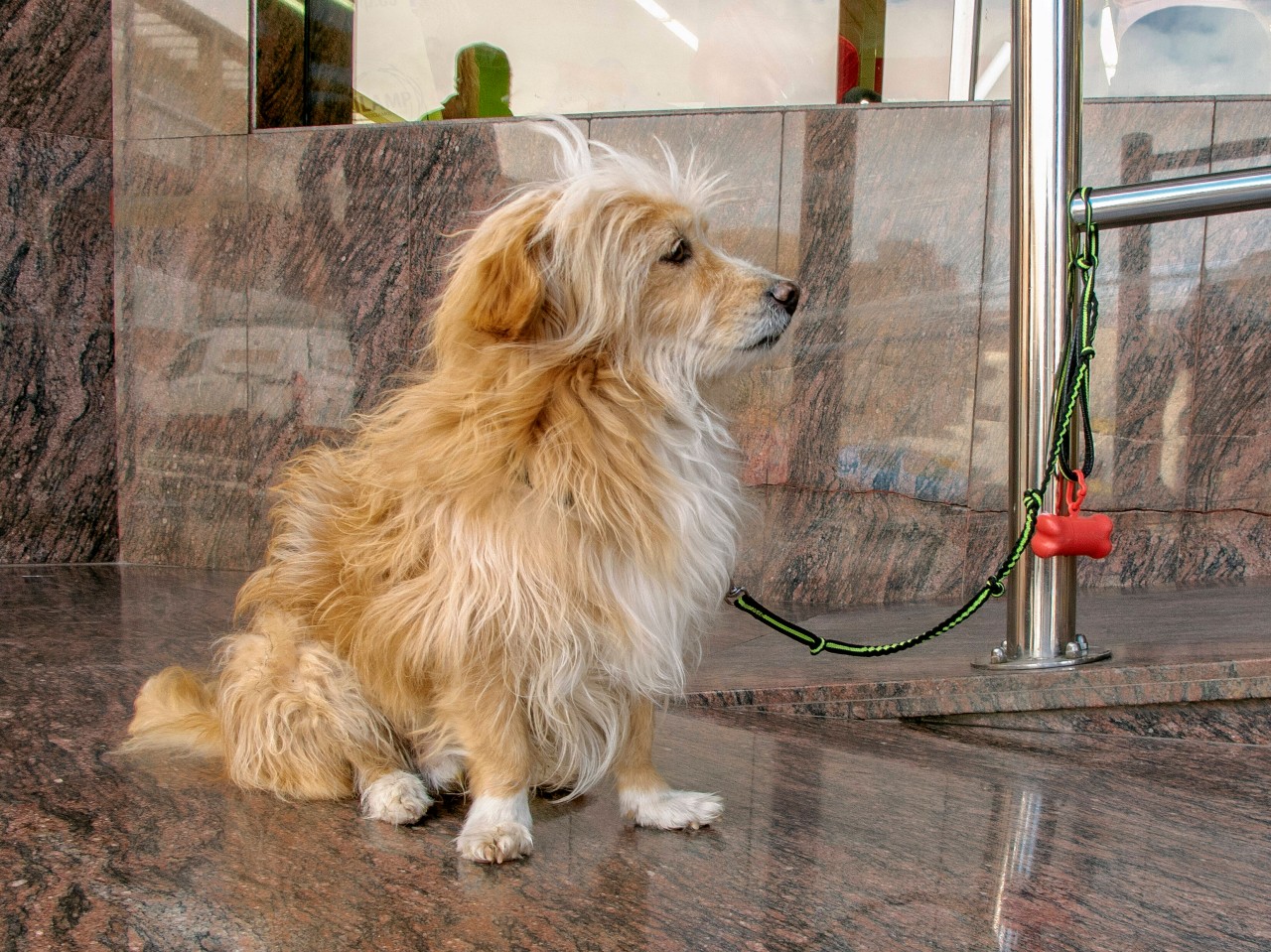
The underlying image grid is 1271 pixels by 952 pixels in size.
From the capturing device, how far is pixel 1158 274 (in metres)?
6.15

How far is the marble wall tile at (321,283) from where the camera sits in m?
7.03

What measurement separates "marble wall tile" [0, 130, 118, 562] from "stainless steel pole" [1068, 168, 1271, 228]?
625 cm

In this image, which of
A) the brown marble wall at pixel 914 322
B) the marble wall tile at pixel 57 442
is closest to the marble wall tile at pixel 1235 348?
the brown marble wall at pixel 914 322

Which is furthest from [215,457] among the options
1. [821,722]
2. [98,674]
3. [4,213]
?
[821,722]

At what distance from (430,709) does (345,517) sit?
504 mm

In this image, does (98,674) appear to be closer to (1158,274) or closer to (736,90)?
(736,90)

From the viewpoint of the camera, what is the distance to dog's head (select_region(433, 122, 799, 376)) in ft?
8.13

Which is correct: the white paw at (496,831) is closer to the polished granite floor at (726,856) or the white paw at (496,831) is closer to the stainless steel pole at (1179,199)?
the polished granite floor at (726,856)

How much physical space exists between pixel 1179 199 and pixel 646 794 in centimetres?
211

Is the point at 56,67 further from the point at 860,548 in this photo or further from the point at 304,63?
the point at 860,548

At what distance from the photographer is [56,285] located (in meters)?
7.14

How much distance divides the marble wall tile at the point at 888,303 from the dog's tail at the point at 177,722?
4.08 m

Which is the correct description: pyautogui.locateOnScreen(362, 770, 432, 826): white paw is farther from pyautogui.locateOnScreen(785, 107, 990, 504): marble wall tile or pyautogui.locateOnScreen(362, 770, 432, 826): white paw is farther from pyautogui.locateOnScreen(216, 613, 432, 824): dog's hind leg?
pyautogui.locateOnScreen(785, 107, 990, 504): marble wall tile

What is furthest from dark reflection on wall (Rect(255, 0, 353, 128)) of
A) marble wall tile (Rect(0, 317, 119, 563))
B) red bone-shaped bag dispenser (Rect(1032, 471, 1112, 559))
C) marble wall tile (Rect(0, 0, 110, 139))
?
red bone-shaped bag dispenser (Rect(1032, 471, 1112, 559))
